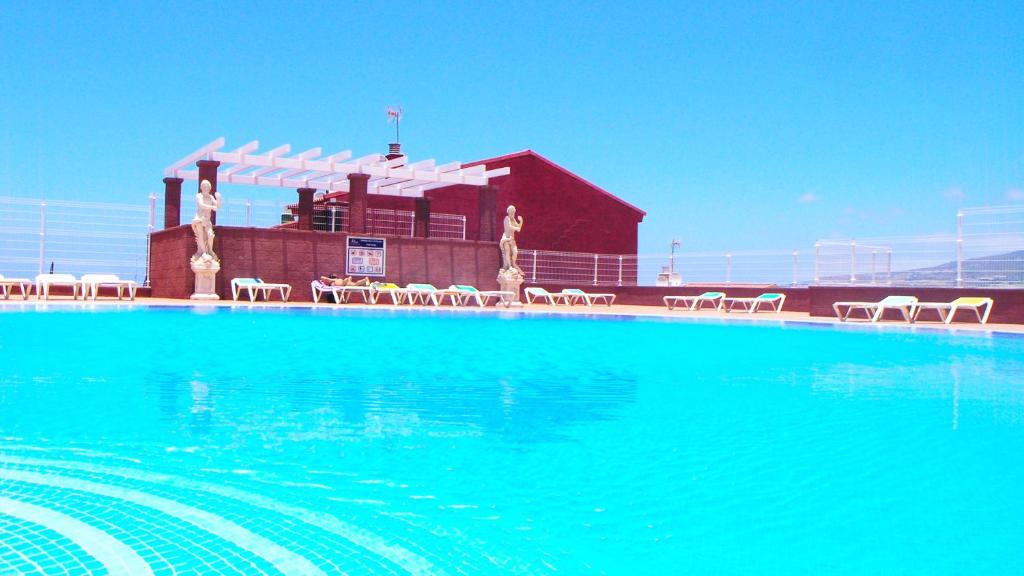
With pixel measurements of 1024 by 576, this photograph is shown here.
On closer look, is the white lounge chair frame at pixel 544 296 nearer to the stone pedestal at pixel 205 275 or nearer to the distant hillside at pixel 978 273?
the stone pedestal at pixel 205 275

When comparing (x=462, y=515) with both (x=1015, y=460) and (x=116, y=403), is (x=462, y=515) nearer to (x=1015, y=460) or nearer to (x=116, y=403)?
(x=1015, y=460)

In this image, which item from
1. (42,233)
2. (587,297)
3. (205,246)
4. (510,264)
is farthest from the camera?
Answer: (587,297)

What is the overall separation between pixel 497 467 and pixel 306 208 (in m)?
19.5

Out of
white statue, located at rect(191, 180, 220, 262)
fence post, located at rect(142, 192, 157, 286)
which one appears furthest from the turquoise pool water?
fence post, located at rect(142, 192, 157, 286)

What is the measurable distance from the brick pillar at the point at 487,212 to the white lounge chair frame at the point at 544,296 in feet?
6.03

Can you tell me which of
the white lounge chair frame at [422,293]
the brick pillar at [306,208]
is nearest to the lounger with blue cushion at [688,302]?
the white lounge chair frame at [422,293]

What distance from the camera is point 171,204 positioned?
18109 mm

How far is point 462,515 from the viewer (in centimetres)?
241

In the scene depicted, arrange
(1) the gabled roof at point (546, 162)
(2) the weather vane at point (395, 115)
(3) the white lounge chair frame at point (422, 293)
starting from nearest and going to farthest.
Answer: (3) the white lounge chair frame at point (422, 293)
(1) the gabled roof at point (546, 162)
(2) the weather vane at point (395, 115)

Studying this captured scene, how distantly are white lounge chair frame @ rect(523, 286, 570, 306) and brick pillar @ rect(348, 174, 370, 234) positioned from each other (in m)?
4.89

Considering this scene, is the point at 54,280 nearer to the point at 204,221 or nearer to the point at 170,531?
the point at 204,221

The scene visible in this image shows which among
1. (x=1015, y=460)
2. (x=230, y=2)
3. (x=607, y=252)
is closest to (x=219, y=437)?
(x=1015, y=460)

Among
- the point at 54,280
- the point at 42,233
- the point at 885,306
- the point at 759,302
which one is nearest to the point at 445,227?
the point at 759,302

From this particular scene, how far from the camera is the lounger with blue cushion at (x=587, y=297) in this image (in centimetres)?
2058
